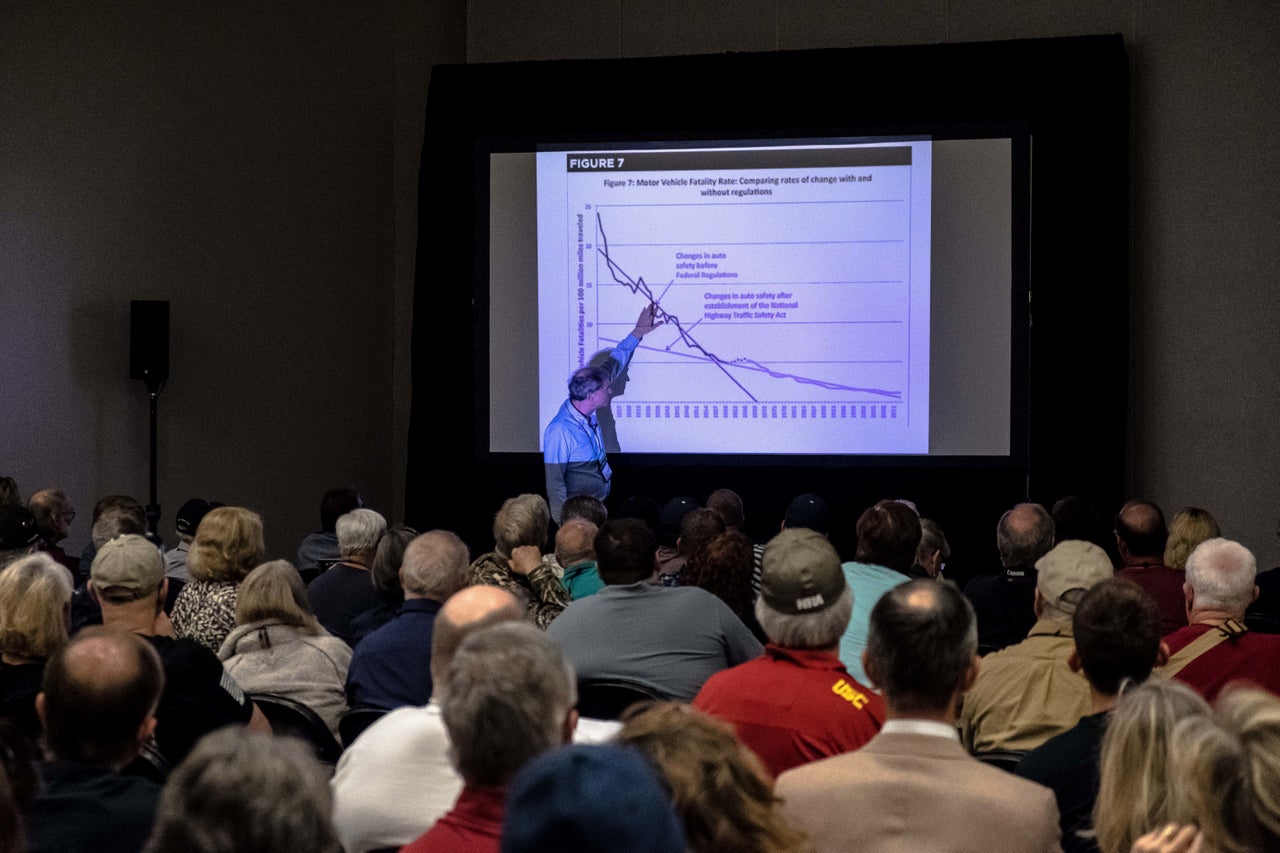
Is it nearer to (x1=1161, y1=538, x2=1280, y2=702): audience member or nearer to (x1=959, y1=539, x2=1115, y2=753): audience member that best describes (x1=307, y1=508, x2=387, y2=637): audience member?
(x1=959, y1=539, x2=1115, y2=753): audience member

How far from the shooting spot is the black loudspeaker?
25.2 feet

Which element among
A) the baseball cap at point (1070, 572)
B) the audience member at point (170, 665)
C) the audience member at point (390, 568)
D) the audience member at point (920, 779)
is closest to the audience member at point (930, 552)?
the baseball cap at point (1070, 572)

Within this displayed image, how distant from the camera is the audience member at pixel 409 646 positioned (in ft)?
10.6

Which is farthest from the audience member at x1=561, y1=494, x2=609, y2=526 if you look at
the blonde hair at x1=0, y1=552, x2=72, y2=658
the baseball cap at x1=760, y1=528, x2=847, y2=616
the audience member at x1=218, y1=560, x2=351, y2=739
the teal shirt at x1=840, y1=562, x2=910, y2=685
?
the baseball cap at x1=760, y1=528, x2=847, y2=616

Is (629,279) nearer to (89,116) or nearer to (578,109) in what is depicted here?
(578,109)

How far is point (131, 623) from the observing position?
3.34 meters

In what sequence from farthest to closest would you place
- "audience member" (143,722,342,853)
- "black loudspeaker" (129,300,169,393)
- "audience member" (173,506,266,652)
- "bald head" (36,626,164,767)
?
"black loudspeaker" (129,300,169,393), "audience member" (173,506,266,652), "bald head" (36,626,164,767), "audience member" (143,722,342,853)

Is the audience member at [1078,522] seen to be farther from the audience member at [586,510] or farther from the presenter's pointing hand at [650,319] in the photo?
the presenter's pointing hand at [650,319]

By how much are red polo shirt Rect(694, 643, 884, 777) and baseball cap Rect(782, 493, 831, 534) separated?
256 cm

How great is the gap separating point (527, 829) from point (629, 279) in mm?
7246

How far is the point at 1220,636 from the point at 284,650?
2254 millimetres

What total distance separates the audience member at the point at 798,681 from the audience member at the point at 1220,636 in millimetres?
915

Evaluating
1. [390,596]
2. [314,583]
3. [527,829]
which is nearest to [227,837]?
[527,829]

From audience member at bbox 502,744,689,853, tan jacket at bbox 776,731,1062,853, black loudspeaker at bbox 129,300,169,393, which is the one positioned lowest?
tan jacket at bbox 776,731,1062,853
